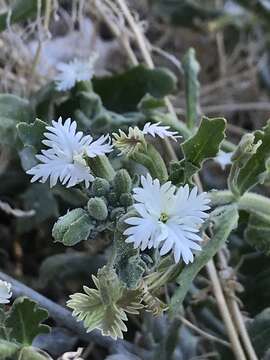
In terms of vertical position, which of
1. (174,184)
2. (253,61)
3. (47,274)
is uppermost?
(174,184)

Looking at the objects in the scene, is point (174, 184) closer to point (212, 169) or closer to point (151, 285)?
point (151, 285)

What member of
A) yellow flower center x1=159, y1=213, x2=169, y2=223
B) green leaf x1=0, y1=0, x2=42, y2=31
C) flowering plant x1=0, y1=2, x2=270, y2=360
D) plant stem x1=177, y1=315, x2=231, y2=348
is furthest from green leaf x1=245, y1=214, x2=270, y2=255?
green leaf x1=0, y1=0, x2=42, y2=31

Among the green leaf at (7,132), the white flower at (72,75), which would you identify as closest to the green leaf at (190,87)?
the white flower at (72,75)

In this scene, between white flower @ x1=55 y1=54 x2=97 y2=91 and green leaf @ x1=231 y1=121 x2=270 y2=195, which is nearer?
green leaf @ x1=231 y1=121 x2=270 y2=195

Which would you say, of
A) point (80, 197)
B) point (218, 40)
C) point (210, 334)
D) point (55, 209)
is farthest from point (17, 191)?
point (218, 40)

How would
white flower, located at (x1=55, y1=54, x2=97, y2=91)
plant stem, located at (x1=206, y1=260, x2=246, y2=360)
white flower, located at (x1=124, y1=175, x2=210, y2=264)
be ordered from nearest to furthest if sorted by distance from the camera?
1. white flower, located at (x1=124, y1=175, x2=210, y2=264)
2. plant stem, located at (x1=206, y1=260, x2=246, y2=360)
3. white flower, located at (x1=55, y1=54, x2=97, y2=91)

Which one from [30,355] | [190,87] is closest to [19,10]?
[190,87]

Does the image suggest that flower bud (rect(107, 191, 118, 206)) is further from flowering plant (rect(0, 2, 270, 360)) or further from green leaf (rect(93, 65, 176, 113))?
green leaf (rect(93, 65, 176, 113))
